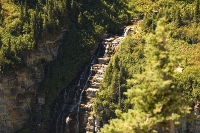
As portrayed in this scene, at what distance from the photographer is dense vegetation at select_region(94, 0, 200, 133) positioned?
2147 cm

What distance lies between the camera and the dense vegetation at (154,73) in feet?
70.4

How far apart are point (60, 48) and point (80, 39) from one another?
11.2ft

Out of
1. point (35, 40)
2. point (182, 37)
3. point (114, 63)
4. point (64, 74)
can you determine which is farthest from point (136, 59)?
point (35, 40)

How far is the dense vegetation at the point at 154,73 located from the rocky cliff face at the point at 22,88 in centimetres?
1029

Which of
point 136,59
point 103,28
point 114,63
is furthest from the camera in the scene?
point 103,28

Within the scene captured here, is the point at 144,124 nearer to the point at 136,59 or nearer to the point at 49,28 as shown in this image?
the point at 136,59

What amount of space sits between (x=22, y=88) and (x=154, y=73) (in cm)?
3006

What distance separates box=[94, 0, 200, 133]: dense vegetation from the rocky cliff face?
405 inches

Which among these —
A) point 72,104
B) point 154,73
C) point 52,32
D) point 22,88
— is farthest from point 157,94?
point 52,32

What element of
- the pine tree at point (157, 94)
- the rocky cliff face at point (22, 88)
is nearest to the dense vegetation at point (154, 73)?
the pine tree at point (157, 94)

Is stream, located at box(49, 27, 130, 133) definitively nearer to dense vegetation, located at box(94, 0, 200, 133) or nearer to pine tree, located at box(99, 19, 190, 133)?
dense vegetation, located at box(94, 0, 200, 133)

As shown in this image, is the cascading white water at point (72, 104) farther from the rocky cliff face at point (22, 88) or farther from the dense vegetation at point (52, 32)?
the rocky cliff face at point (22, 88)

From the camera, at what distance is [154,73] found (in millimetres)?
21234

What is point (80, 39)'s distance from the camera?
5275 centimetres
